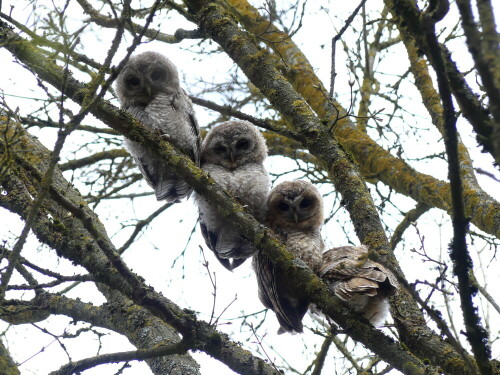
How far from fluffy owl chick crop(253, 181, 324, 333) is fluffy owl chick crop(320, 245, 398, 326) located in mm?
248

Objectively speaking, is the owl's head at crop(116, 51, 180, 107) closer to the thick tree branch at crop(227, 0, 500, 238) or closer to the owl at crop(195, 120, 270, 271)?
the owl at crop(195, 120, 270, 271)

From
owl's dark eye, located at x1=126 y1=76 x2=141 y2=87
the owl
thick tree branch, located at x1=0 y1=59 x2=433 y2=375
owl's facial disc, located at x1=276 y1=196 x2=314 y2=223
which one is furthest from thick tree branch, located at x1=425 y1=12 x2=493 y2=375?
owl's dark eye, located at x1=126 y1=76 x2=141 y2=87

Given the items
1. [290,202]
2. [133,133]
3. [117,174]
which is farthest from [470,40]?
[117,174]

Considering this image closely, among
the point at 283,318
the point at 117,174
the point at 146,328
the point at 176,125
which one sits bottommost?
the point at 283,318

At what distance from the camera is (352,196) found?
3.75 meters

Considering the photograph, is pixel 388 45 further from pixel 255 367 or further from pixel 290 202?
pixel 255 367

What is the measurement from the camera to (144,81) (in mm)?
4953

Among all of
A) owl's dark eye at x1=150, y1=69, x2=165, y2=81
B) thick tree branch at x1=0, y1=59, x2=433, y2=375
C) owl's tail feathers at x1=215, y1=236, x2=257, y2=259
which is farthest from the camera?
owl's dark eye at x1=150, y1=69, x2=165, y2=81

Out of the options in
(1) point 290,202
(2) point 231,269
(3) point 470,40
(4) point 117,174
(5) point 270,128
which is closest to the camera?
(3) point 470,40

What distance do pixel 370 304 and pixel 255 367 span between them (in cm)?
77

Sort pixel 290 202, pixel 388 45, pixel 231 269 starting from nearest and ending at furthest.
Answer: pixel 290 202
pixel 231 269
pixel 388 45

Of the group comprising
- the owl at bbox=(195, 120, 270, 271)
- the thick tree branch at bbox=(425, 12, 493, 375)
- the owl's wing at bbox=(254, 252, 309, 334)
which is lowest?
the thick tree branch at bbox=(425, 12, 493, 375)

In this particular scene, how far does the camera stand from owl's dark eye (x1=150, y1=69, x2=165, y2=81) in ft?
16.5

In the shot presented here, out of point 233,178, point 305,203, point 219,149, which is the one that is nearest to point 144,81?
point 219,149
